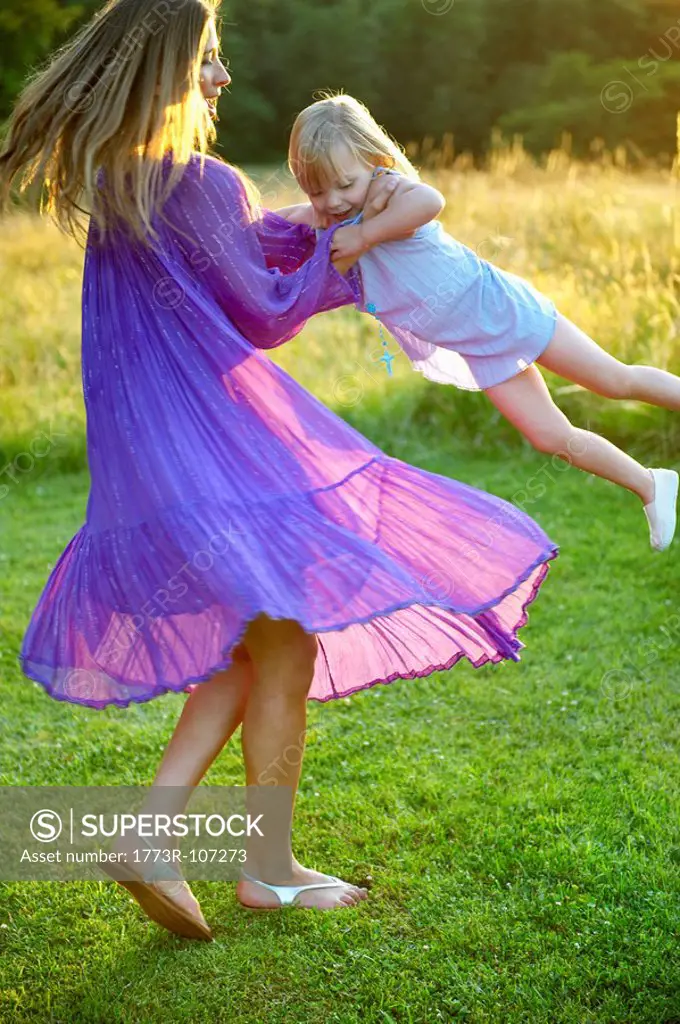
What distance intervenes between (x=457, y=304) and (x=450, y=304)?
14mm

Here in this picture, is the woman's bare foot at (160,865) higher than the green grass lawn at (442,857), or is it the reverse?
the woman's bare foot at (160,865)

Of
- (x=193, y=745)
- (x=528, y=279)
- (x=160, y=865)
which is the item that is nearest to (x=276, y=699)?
(x=193, y=745)

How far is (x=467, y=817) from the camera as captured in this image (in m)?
2.62

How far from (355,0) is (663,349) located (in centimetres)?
1605

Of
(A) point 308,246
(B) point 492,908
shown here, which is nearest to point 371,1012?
(B) point 492,908

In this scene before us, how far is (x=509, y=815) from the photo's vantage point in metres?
2.62

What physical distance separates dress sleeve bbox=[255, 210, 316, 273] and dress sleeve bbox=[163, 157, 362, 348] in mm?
31

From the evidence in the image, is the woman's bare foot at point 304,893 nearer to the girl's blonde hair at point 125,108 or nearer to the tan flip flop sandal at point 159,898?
the tan flip flop sandal at point 159,898

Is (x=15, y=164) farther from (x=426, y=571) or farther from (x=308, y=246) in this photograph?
(x=426, y=571)

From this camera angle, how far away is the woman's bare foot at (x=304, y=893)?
2295 mm

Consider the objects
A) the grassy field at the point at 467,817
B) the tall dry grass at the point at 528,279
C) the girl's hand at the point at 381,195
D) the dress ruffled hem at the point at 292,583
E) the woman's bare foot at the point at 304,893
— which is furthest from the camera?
the tall dry grass at the point at 528,279

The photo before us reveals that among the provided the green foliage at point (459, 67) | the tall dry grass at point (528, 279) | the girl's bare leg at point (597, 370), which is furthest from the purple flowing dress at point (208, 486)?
the green foliage at point (459, 67)

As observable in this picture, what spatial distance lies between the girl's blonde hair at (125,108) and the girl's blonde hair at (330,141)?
0.28 meters

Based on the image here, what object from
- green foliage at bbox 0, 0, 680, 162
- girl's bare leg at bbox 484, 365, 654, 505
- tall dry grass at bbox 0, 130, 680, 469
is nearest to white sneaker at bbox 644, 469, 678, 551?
girl's bare leg at bbox 484, 365, 654, 505
